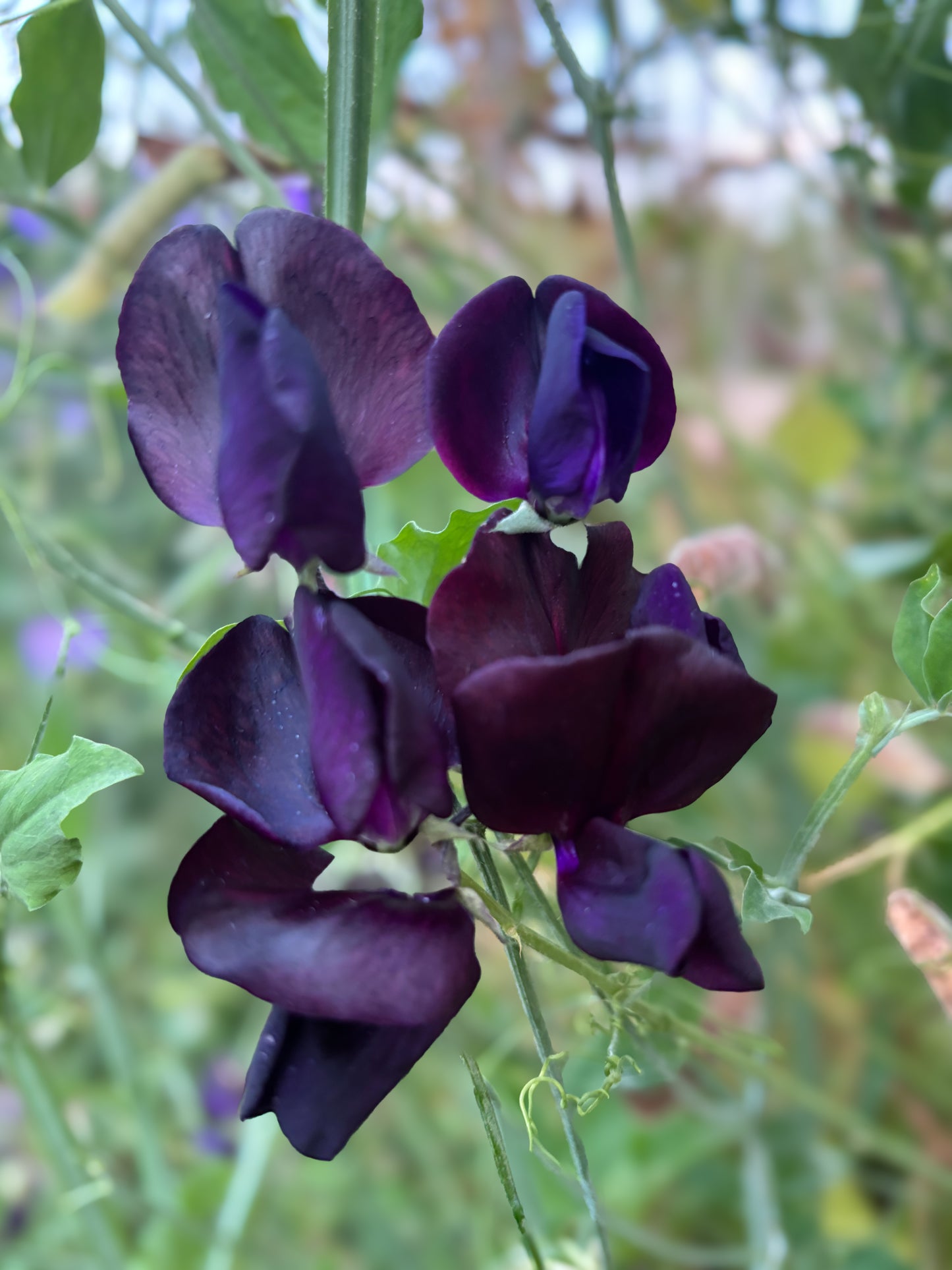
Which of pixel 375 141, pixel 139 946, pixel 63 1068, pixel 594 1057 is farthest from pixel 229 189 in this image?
pixel 139 946

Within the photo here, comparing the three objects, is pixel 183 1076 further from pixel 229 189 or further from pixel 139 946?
pixel 229 189

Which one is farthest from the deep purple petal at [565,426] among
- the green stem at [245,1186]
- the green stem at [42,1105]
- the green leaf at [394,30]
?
the green stem at [245,1186]

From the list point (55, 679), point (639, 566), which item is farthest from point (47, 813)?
point (639, 566)

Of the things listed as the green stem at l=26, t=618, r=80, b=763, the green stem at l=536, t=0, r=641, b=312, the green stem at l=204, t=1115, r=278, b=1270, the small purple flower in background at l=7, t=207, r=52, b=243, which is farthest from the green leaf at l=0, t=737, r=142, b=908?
the small purple flower in background at l=7, t=207, r=52, b=243

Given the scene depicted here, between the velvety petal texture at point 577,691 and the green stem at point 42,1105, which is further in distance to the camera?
the green stem at point 42,1105

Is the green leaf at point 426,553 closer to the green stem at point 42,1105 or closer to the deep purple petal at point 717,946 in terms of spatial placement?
the deep purple petal at point 717,946

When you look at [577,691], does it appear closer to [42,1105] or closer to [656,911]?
[656,911]

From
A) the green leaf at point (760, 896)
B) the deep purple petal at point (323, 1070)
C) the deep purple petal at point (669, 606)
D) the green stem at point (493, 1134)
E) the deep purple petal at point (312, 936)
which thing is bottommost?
the green stem at point (493, 1134)
